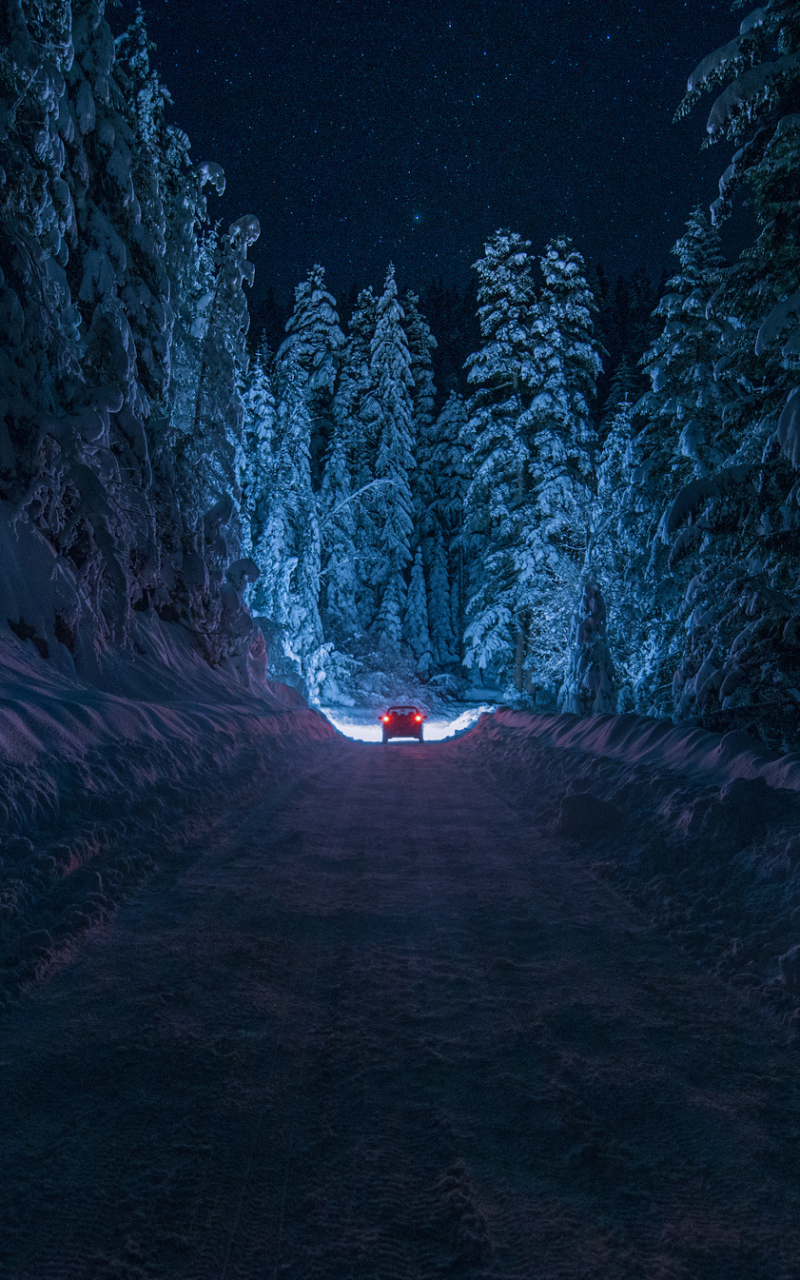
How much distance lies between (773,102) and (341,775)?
11.6 m

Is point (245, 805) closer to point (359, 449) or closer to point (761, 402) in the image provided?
point (761, 402)

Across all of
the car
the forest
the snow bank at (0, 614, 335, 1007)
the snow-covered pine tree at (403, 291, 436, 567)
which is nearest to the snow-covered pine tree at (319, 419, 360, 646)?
the forest

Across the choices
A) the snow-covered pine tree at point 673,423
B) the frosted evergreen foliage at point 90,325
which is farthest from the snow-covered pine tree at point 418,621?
the frosted evergreen foliage at point 90,325

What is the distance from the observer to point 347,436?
136 feet

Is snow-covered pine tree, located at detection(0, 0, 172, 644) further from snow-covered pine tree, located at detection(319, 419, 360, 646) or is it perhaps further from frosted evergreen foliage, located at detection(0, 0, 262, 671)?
snow-covered pine tree, located at detection(319, 419, 360, 646)

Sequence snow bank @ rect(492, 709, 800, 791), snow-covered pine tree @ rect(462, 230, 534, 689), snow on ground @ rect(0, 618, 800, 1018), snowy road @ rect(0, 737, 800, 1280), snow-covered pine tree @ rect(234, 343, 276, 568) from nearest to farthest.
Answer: snowy road @ rect(0, 737, 800, 1280) → snow on ground @ rect(0, 618, 800, 1018) → snow bank @ rect(492, 709, 800, 791) → snow-covered pine tree @ rect(462, 230, 534, 689) → snow-covered pine tree @ rect(234, 343, 276, 568)

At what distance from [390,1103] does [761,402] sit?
386 inches

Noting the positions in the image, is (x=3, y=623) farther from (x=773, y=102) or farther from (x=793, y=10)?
(x=793, y=10)

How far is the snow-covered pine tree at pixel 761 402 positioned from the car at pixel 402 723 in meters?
14.4

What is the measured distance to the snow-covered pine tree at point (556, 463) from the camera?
2578cm

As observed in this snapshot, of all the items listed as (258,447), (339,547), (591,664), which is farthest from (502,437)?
(339,547)

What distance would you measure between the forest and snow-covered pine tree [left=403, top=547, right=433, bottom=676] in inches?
24.5

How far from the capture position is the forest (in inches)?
360

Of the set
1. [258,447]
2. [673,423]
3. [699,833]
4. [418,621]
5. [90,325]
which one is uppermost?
[258,447]
